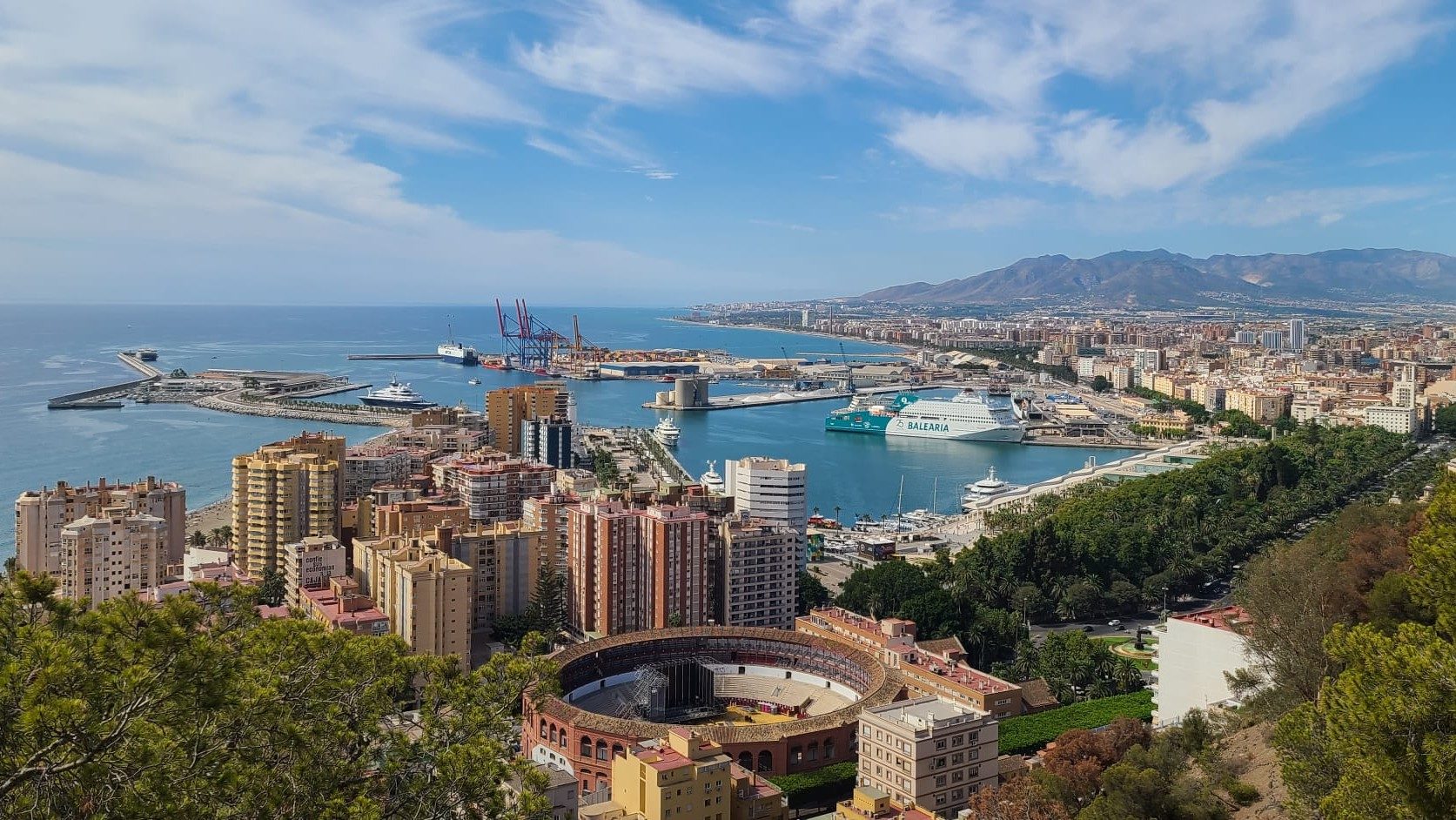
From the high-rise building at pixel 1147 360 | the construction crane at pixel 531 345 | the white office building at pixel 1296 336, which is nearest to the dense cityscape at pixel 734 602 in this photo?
the high-rise building at pixel 1147 360

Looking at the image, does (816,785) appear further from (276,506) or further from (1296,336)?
(1296,336)

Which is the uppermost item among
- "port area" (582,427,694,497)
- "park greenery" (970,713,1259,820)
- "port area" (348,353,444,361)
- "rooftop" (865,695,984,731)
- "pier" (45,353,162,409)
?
"port area" (348,353,444,361)

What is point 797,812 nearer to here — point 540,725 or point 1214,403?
point 540,725

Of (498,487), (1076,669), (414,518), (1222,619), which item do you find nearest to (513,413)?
(498,487)

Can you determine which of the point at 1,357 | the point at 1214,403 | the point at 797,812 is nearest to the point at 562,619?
the point at 797,812

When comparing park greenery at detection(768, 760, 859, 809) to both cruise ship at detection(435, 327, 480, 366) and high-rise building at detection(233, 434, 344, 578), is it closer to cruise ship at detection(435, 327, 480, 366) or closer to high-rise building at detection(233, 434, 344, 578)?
high-rise building at detection(233, 434, 344, 578)

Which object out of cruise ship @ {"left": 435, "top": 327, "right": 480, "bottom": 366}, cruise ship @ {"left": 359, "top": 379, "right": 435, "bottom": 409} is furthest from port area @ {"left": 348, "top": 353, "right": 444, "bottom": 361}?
cruise ship @ {"left": 359, "top": 379, "right": 435, "bottom": 409}
